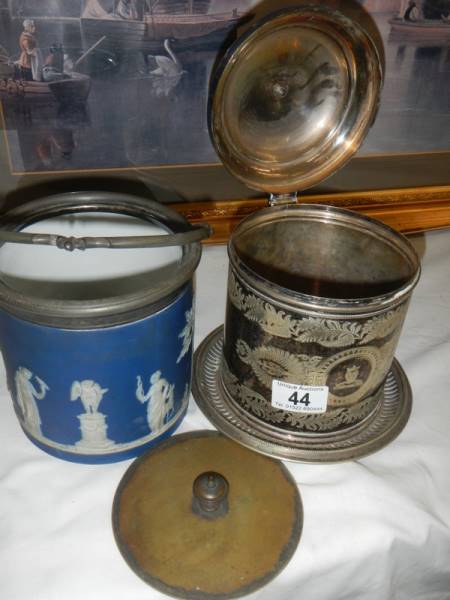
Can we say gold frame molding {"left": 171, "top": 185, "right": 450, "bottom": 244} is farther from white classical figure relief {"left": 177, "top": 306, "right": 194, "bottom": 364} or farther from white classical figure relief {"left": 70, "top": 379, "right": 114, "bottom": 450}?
white classical figure relief {"left": 70, "top": 379, "right": 114, "bottom": 450}

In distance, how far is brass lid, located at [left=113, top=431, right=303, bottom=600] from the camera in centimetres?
65

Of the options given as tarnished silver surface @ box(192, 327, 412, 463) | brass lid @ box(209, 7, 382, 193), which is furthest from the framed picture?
tarnished silver surface @ box(192, 327, 412, 463)

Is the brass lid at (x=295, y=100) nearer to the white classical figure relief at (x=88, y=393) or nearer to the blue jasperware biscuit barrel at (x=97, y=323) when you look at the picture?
the blue jasperware biscuit barrel at (x=97, y=323)

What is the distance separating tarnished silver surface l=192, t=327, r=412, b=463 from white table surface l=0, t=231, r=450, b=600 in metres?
0.03

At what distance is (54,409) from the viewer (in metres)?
0.71

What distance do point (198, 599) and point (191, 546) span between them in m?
0.06

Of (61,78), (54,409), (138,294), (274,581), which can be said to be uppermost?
(61,78)

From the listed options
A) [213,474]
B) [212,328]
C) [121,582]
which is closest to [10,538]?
[121,582]

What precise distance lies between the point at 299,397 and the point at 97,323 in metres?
0.29

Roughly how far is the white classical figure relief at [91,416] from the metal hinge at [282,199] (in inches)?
16.5

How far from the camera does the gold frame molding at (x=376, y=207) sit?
1119mm

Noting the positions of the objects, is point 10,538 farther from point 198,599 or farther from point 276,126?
point 276,126

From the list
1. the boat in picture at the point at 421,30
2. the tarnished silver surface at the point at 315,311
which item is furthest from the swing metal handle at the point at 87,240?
the boat in picture at the point at 421,30

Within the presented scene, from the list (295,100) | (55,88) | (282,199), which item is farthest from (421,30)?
(55,88)
